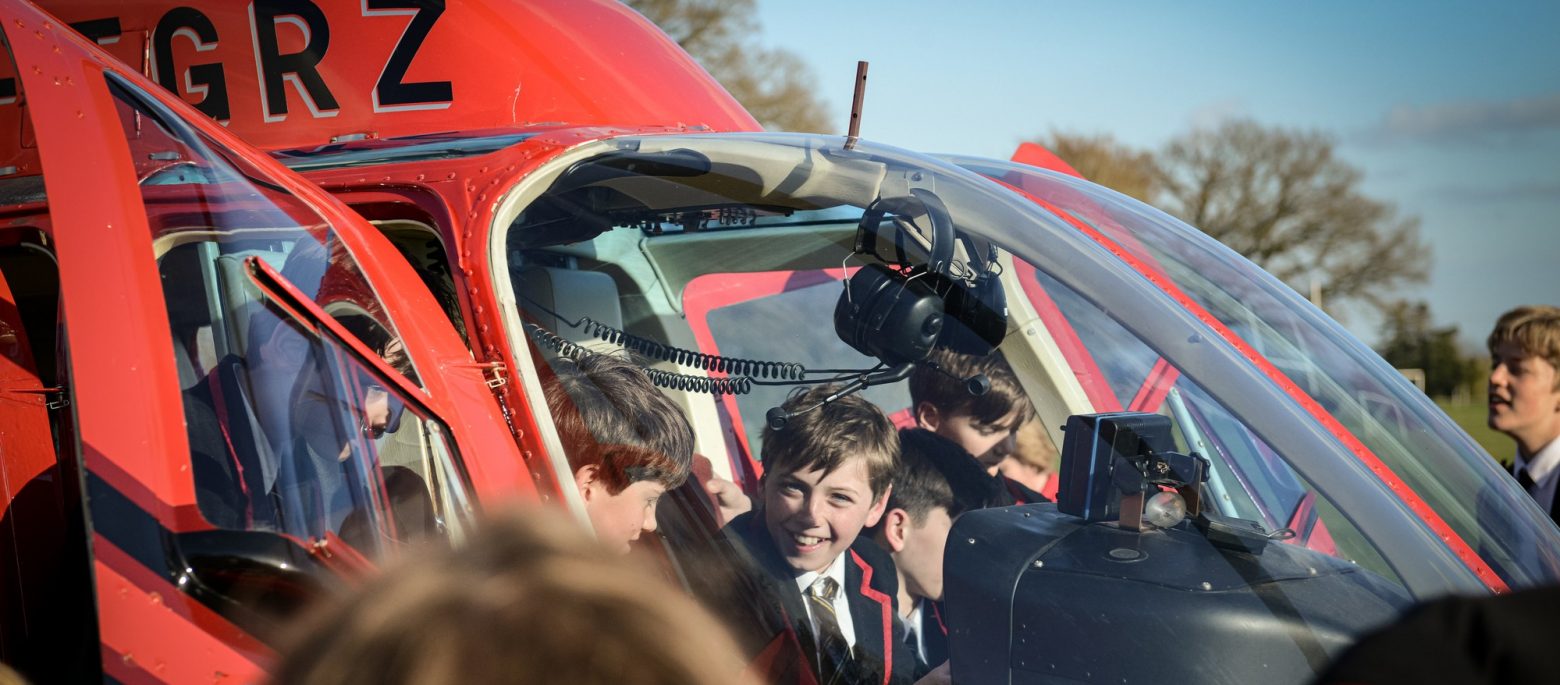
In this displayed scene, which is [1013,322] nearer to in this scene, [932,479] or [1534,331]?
[932,479]

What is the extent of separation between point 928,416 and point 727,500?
0.38 m

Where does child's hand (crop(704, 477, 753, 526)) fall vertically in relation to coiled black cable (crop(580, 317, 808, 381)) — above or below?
below

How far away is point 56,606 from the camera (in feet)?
6.89

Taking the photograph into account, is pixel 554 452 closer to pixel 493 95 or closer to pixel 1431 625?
pixel 493 95

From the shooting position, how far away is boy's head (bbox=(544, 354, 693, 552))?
81.0 inches

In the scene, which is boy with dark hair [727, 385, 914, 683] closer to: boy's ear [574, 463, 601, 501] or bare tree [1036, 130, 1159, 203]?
boy's ear [574, 463, 601, 501]

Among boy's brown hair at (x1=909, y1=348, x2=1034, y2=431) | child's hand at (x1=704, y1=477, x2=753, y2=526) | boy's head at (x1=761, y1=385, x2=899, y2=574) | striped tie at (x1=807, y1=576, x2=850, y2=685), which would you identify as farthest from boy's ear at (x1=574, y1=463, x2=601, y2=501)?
boy's brown hair at (x1=909, y1=348, x2=1034, y2=431)

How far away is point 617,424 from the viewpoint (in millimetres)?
2100

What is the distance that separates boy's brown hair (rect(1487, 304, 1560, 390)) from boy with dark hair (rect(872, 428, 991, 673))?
89.5 inches

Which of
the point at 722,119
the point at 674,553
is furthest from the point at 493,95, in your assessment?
the point at 674,553

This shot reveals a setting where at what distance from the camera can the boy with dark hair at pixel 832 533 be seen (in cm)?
192

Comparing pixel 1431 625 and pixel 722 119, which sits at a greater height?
pixel 722 119

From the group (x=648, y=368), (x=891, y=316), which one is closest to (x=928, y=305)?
(x=891, y=316)

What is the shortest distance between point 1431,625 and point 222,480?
156 cm
